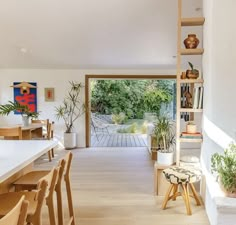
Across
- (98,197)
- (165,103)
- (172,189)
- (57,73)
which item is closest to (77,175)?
(98,197)

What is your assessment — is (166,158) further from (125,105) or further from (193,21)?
(125,105)

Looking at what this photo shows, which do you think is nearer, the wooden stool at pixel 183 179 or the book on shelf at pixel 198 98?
the wooden stool at pixel 183 179

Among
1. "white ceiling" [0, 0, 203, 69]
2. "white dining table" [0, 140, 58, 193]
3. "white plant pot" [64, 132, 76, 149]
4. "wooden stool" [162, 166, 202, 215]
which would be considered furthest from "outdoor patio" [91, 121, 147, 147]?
"white dining table" [0, 140, 58, 193]

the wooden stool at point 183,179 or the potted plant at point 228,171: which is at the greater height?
the potted plant at point 228,171

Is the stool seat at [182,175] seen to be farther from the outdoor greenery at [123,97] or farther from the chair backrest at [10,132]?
the outdoor greenery at [123,97]

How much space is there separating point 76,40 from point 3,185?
13.2 feet

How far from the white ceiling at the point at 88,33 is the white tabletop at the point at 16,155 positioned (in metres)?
2.69

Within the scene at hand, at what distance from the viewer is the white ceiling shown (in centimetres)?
441

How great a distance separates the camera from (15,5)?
438 cm

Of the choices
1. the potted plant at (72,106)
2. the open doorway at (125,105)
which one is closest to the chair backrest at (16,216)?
the potted plant at (72,106)

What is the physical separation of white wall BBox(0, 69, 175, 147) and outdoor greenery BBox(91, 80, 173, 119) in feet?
8.98

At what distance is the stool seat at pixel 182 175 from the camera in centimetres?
306

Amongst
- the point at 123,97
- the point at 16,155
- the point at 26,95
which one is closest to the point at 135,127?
the point at 123,97

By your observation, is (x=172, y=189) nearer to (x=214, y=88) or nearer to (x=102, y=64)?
(x=214, y=88)
